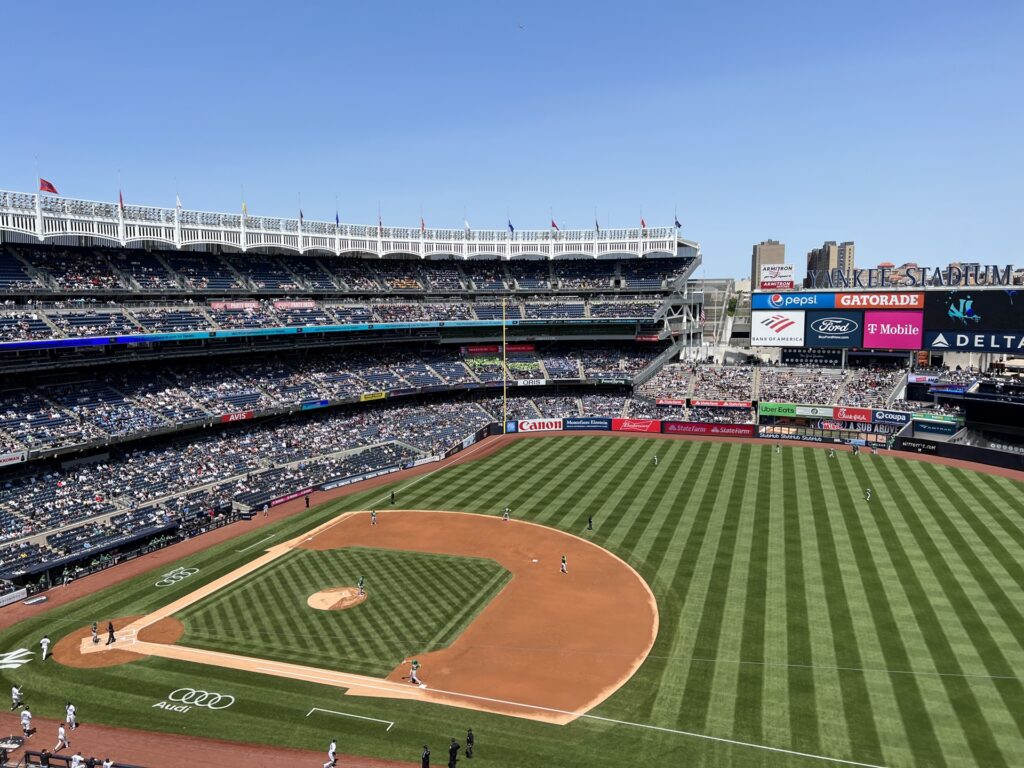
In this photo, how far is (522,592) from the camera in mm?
33000

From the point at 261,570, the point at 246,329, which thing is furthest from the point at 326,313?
the point at 261,570

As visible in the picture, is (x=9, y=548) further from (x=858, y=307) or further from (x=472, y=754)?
(x=858, y=307)

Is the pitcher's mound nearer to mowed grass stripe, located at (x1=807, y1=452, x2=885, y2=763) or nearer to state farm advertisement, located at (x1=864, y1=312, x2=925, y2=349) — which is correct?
mowed grass stripe, located at (x1=807, y1=452, x2=885, y2=763)

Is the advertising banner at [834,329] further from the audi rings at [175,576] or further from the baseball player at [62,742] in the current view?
the baseball player at [62,742]

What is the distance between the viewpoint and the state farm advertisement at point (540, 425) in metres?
72.4

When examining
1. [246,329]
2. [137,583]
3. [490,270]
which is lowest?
[137,583]

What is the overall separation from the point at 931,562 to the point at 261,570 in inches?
1448

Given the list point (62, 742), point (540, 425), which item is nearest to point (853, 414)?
point (540, 425)

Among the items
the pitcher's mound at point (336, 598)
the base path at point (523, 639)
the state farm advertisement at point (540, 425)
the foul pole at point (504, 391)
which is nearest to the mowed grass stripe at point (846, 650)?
the base path at point (523, 639)

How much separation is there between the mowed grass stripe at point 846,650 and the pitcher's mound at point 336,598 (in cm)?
2166

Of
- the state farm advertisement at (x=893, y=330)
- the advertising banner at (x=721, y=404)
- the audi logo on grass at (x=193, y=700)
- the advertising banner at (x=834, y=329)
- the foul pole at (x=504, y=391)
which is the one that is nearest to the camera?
the audi logo on grass at (x=193, y=700)

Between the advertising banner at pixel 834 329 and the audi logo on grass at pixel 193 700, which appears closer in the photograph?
the audi logo on grass at pixel 193 700

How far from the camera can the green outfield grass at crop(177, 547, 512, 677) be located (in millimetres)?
27516

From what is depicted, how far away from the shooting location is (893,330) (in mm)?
71312
